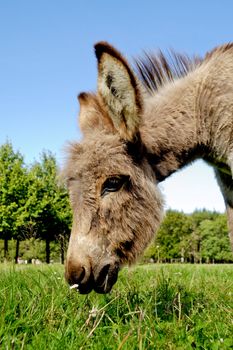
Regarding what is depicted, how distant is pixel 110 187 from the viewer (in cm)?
385

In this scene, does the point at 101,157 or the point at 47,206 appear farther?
the point at 47,206

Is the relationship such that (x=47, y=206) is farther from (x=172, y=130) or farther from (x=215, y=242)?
(x=215, y=242)

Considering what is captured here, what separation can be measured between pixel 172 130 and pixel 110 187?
987 millimetres

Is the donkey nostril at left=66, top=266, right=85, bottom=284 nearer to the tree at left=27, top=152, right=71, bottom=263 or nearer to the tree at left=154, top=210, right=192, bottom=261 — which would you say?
the tree at left=27, top=152, right=71, bottom=263

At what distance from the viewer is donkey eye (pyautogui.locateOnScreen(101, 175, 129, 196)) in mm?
3830

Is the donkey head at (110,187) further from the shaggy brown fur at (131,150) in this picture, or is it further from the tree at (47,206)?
the tree at (47,206)

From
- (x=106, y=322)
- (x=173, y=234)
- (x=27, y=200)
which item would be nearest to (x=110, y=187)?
(x=106, y=322)

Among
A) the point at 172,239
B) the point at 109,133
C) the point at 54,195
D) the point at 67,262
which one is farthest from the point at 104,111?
the point at 172,239

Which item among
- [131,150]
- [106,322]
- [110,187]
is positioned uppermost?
[131,150]

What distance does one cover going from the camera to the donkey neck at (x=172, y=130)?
14.0ft

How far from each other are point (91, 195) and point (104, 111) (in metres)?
0.91

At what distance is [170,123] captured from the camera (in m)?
4.38

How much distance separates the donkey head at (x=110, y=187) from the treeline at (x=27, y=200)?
32081 mm

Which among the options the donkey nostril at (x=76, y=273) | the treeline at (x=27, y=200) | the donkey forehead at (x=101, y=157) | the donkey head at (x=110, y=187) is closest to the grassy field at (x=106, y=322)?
the donkey nostril at (x=76, y=273)
